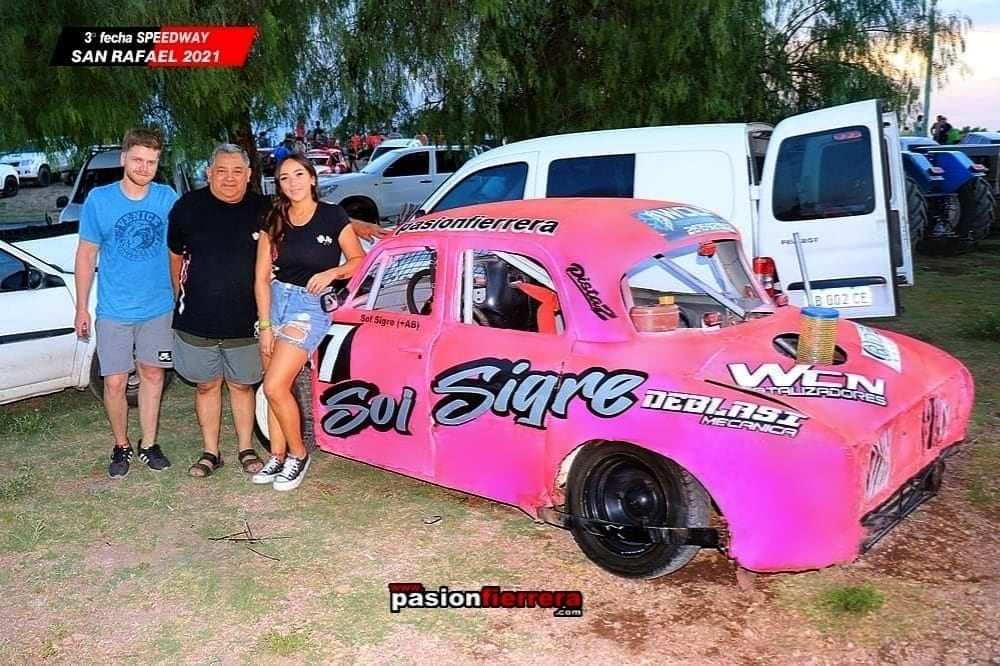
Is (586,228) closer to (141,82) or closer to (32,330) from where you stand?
(32,330)

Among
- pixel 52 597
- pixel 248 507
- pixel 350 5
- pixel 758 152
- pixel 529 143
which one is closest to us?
pixel 52 597

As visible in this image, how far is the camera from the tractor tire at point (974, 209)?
43.4 feet

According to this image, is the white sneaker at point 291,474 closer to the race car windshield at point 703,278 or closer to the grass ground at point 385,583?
the grass ground at point 385,583

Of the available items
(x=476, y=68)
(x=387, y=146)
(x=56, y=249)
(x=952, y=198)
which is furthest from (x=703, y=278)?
(x=387, y=146)

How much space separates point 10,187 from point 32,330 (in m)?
22.0

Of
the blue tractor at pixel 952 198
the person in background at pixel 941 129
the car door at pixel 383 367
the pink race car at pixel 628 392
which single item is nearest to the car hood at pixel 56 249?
the car door at pixel 383 367

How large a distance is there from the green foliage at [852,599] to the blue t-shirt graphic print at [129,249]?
12.3 ft

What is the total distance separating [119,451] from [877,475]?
426cm

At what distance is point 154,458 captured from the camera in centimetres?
546

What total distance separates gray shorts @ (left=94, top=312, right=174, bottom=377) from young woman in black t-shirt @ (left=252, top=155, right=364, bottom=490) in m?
0.68

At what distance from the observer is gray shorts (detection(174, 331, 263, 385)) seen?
493 centimetres

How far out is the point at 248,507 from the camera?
4867 millimetres

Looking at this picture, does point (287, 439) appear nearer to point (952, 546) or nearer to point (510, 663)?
point (510, 663)

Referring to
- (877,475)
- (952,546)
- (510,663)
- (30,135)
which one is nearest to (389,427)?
(510,663)
